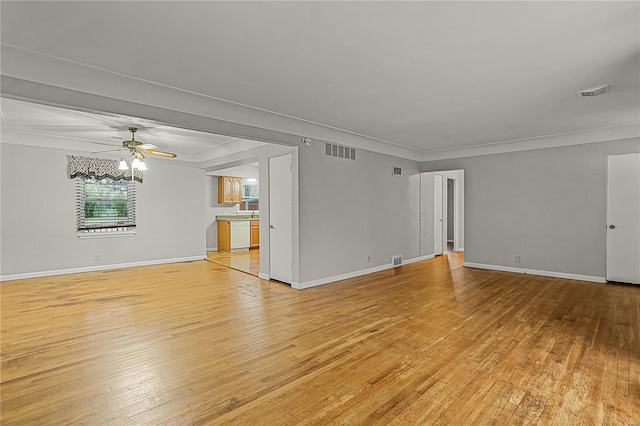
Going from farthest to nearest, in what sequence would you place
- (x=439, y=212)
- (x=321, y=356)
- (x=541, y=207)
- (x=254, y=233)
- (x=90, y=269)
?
(x=254, y=233)
(x=439, y=212)
(x=90, y=269)
(x=541, y=207)
(x=321, y=356)

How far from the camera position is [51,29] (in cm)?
240

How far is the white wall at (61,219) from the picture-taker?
584 cm

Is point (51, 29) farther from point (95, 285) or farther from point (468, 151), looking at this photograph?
point (468, 151)

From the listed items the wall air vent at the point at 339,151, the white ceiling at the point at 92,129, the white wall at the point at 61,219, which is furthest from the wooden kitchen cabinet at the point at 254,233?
the wall air vent at the point at 339,151

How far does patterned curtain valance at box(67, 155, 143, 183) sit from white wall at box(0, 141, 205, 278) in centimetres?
14

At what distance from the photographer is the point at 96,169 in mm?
6727

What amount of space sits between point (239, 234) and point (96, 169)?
162 inches

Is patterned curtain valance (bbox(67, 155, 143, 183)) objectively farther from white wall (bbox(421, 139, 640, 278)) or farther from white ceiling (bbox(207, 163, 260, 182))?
white wall (bbox(421, 139, 640, 278))

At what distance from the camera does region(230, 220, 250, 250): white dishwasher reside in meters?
9.69

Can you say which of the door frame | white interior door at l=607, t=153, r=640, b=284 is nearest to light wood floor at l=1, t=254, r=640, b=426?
white interior door at l=607, t=153, r=640, b=284

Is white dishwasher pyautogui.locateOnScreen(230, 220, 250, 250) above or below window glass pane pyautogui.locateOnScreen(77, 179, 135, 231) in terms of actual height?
below

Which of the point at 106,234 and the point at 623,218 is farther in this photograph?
the point at 106,234

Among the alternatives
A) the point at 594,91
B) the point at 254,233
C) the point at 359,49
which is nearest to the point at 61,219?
Result: the point at 254,233

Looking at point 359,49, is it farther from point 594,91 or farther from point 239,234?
point 239,234
